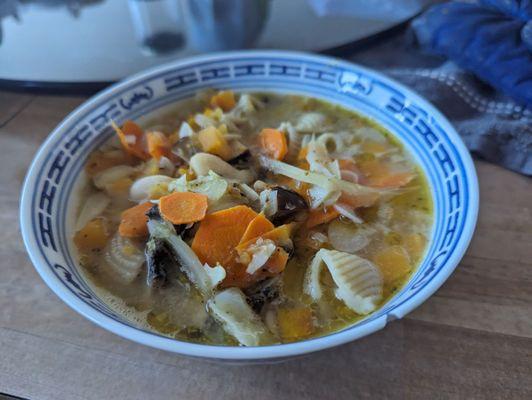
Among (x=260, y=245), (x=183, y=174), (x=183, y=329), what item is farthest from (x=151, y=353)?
(x=183, y=174)

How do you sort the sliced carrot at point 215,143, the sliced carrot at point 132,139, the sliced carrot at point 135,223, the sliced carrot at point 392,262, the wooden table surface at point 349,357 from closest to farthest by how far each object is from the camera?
the wooden table surface at point 349,357
the sliced carrot at point 392,262
the sliced carrot at point 135,223
the sliced carrot at point 215,143
the sliced carrot at point 132,139

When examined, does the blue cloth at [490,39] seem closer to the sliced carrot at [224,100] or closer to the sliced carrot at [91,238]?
the sliced carrot at [224,100]

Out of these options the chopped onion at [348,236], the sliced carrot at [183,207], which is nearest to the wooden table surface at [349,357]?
the chopped onion at [348,236]

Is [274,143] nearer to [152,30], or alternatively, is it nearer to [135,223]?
[135,223]

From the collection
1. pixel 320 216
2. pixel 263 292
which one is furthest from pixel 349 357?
pixel 320 216

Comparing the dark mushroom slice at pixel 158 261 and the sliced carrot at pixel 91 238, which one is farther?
the sliced carrot at pixel 91 238

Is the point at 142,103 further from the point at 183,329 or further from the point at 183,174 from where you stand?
the point at 183,329

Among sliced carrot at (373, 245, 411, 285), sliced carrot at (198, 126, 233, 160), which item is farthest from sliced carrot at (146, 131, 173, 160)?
sliced carrot at (373, 245, 411, 285)
